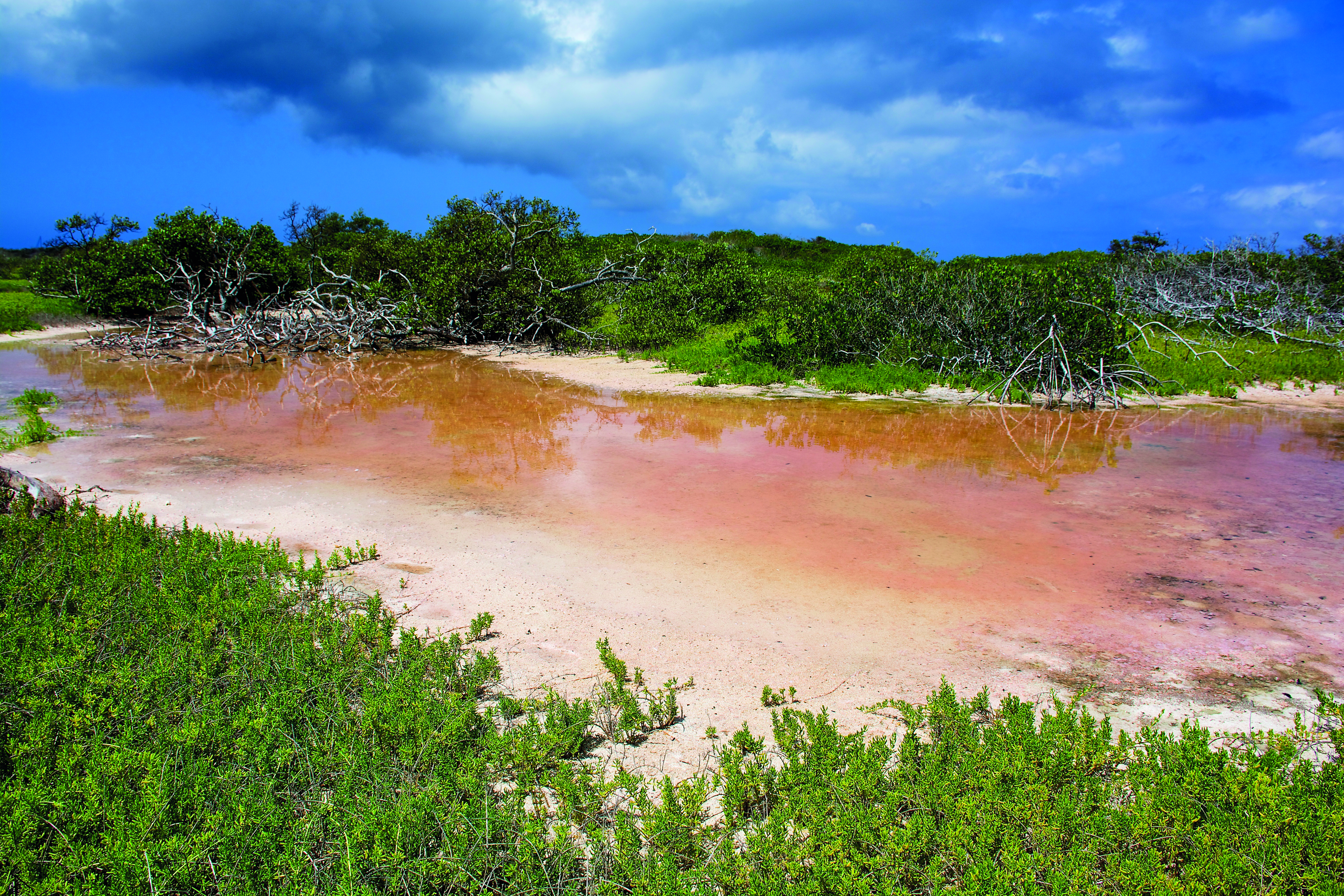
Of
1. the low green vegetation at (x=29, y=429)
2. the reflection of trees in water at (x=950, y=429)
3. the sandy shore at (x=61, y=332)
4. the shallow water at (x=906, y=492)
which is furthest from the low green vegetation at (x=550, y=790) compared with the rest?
the sandy shore at (x=61, y=332)

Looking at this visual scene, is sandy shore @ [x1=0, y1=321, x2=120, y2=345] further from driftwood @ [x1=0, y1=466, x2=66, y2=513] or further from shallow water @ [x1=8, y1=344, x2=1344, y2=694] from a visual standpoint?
driftwood @ [x1=0, y1=466, x2=66, y2=513]

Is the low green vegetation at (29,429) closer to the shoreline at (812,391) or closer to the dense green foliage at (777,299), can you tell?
the shoreline at (812,391)

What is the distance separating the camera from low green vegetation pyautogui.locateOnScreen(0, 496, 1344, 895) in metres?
2.60

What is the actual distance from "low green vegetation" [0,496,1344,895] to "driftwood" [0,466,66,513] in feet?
8.67

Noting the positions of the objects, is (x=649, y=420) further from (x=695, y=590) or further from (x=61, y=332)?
(x=61, y=332)

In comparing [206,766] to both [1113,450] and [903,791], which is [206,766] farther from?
[1113,450]

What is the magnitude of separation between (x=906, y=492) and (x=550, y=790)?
17.0 feet

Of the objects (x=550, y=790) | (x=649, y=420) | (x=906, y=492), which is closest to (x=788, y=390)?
(x=649, y=420)

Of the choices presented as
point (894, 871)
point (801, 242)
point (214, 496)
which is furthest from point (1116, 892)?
point (801, 242)

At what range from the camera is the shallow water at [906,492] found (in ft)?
15.1

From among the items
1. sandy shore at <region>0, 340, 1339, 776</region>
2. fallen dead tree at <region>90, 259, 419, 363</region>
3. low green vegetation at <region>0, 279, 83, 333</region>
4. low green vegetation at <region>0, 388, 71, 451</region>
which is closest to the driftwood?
sandy shore at <region>0, 340, 1339, 776</region>

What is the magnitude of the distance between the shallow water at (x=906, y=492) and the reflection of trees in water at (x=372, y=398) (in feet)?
0.29

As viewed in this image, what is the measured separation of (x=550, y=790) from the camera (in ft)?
10.6

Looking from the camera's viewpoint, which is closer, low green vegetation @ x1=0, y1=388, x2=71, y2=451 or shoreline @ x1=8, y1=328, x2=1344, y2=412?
low green vegetation @ x1=0, y1=388, x2=71, y2=451
